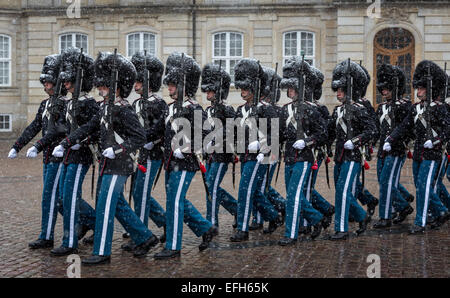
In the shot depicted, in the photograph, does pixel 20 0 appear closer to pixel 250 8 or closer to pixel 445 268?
pixel 250 8

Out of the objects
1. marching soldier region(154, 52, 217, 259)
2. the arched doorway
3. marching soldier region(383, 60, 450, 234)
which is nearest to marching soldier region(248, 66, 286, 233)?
marching soldier region(154, 52, 217, 259)

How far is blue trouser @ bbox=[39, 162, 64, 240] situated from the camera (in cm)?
721

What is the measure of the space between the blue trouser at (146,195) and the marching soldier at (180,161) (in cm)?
56

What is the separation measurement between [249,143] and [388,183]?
2247mm

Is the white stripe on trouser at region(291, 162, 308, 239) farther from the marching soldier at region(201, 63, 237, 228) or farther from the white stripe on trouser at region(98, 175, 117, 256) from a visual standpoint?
the white stripe on trouser at region(98, 175, 117, 256)

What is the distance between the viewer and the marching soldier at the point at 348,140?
7.86 metres

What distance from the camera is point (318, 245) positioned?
7520mm

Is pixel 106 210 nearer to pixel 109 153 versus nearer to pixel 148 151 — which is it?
pixel 109 153

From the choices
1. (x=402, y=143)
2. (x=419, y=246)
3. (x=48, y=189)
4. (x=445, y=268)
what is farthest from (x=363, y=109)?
(x=48, y=189)

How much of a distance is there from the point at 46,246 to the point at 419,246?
426 cm

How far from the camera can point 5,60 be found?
25266 mm

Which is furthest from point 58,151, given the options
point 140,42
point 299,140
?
point 140,42

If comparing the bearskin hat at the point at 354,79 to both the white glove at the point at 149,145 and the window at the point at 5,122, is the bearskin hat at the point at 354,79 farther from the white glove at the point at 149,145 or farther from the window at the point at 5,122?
the window at the point at 5,122
